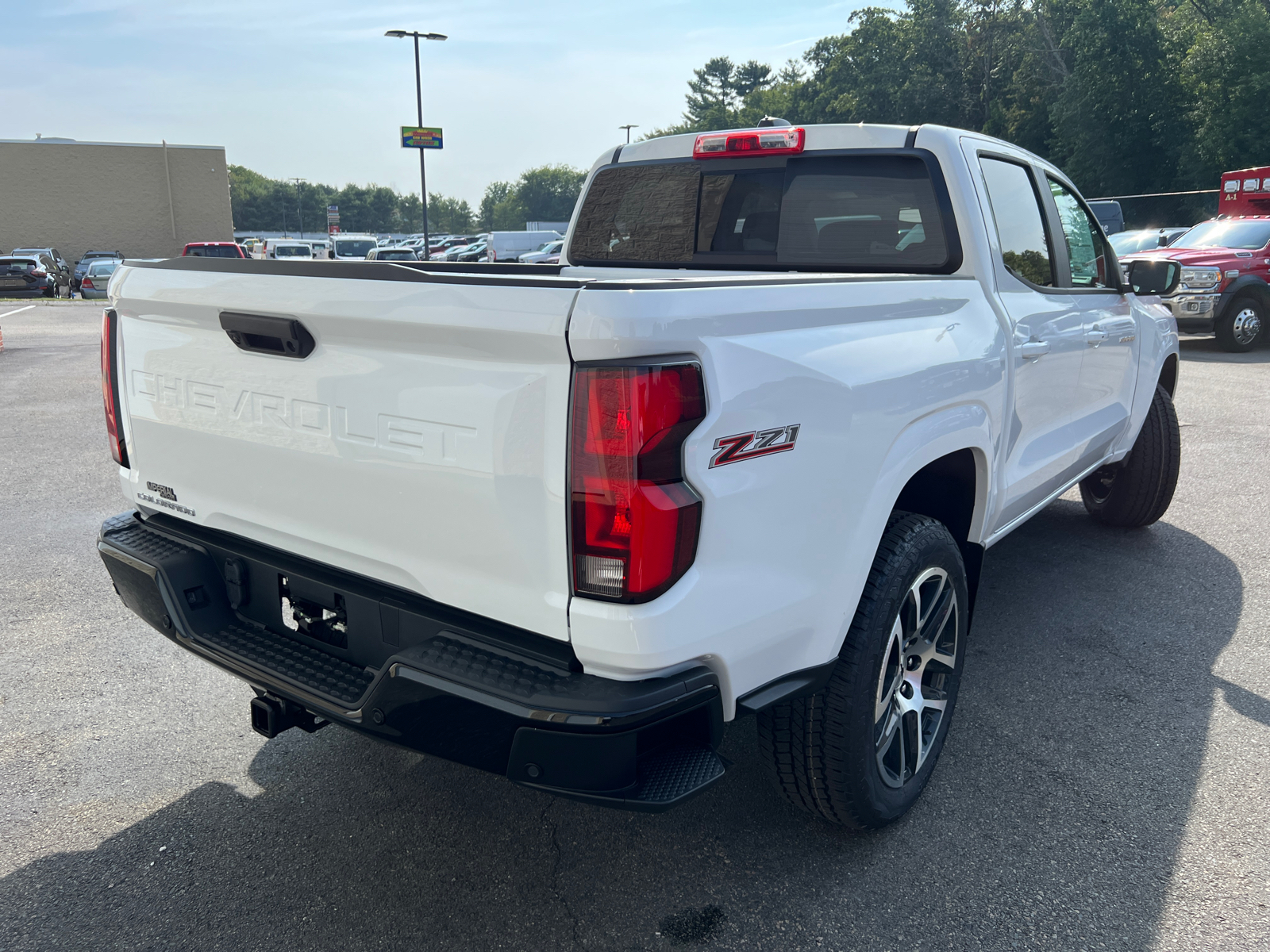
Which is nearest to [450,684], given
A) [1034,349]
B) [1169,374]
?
[1034,349]

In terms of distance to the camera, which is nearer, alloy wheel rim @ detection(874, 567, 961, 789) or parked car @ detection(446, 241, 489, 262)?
alloy wheel rim @ detection(874, 567, 961, 789)

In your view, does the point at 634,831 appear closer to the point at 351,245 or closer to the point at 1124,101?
the point at 351,245

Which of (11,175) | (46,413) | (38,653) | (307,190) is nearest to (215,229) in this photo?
(11,175)

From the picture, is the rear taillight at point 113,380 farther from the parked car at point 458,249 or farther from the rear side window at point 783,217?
the parked car at point 458,249

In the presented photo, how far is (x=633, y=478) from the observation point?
1781mm

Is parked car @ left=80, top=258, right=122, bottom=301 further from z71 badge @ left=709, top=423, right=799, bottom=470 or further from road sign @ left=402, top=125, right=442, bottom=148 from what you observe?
z71 badge @ left=709, top=423, right=799, bottom=470

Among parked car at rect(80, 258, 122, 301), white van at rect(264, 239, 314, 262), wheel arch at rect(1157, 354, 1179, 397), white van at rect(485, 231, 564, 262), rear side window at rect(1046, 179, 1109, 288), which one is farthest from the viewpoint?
white van at rect(485, 231, 564, 262)

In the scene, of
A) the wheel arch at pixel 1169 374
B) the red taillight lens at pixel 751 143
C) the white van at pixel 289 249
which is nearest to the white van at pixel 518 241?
the white van at pixel 289 249

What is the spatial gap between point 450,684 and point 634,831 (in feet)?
3.59

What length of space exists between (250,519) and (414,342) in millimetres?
827

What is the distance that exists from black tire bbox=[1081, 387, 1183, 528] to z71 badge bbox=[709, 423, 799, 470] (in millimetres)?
3823

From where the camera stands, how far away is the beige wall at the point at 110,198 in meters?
51.9

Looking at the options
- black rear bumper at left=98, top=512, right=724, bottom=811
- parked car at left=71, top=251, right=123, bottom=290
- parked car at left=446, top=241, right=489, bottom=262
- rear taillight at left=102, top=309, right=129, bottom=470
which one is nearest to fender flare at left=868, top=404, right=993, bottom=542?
black rear bumper at left=98, top=512, right=724, bottom=811

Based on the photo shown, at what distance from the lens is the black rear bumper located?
6.11ft
